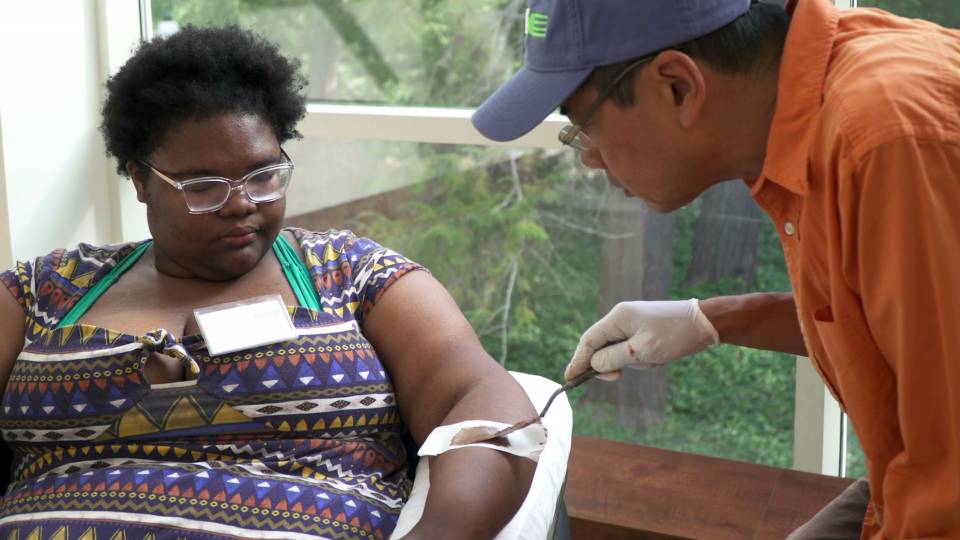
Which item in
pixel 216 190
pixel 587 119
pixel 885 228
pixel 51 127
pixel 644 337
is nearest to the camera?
pixel 885 228

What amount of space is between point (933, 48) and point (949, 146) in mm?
170

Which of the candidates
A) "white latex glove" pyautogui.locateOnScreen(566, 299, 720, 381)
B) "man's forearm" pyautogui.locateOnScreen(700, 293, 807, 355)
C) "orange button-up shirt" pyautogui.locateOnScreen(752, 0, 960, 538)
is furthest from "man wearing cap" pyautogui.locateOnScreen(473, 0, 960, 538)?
"white latex glove" pyautogui.locateOnScreen(566, 299, 720, 381)

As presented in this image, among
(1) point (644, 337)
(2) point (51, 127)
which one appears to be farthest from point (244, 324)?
(2) point (51, 127)

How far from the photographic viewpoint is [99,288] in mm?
2033

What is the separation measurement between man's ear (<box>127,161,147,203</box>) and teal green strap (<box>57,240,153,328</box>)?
120 millimetres

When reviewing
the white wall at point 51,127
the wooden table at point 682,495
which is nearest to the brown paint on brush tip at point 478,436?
the wooden table at point 682,495

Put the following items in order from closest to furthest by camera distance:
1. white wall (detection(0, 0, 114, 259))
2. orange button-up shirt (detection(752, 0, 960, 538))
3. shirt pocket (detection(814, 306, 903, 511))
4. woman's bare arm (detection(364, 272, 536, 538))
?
orange button-up shirt (detection(752, 0, 960, 538))
shirt pocket (detection(814, 306, 903, 511))
woman's bare arm (detection(364, 272, 536, 538))
white wall (detection(0, 0, 114, 259))

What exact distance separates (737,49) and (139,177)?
127cm

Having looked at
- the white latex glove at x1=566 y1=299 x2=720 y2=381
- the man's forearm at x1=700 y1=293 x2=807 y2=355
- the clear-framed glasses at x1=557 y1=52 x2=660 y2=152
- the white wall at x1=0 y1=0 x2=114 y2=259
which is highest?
the clear-framed glasses at x1=557 y1=52 x2=660 y2=152

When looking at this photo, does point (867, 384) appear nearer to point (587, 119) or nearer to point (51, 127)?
point (587, 119)

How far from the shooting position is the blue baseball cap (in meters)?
1.25

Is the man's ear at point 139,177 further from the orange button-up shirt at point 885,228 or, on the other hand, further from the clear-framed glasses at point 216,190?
the orange button-up shirt at point 885,228

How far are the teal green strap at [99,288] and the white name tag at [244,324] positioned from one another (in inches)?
8.0

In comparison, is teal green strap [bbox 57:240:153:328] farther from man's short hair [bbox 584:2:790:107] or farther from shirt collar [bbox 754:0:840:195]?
shirt collar [bbox 754:0:840:195]
